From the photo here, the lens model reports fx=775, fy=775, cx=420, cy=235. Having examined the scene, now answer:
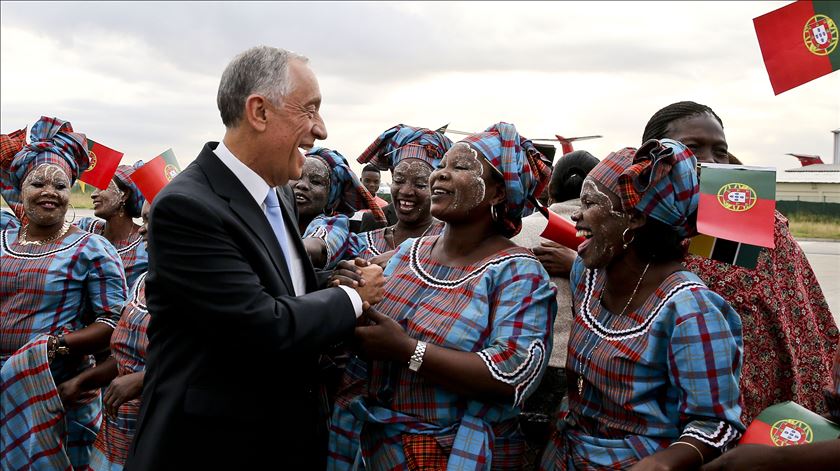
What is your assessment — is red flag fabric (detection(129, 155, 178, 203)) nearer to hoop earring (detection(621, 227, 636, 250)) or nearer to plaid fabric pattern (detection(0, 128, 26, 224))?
plaid fabric pattern (detection(0, 128, 26, 224))

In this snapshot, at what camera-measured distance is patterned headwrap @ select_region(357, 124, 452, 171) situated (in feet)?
13.1

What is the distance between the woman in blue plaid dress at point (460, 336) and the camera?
2.45 meters

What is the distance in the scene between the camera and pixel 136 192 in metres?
6.09

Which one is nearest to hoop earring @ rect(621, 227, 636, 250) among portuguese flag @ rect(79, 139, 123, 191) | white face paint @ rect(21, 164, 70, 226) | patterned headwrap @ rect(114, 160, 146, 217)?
white face paint @ rect(21, 164, 70, 226)

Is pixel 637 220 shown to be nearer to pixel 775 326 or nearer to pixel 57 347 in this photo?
pixel 775 326

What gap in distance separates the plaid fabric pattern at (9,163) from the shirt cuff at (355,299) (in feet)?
10.8

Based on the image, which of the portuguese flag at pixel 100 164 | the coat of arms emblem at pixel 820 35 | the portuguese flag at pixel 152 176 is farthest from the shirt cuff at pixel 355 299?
the portuguese flag at pixel 100 164

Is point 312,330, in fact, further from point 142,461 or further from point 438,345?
point 142,461

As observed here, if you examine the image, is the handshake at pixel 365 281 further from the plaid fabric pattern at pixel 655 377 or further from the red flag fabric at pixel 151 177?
the red flag fabric at pixel 151 177

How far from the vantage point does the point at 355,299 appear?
2.38 meters

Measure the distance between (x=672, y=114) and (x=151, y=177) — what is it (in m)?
2.84

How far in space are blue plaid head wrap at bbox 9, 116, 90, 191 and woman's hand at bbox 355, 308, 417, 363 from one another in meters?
2.87

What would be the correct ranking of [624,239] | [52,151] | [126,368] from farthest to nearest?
1. [52,151]
2. [126,368]
3. [624,239]

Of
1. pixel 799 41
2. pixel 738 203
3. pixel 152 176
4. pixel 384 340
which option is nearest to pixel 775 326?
pixel 738 203
